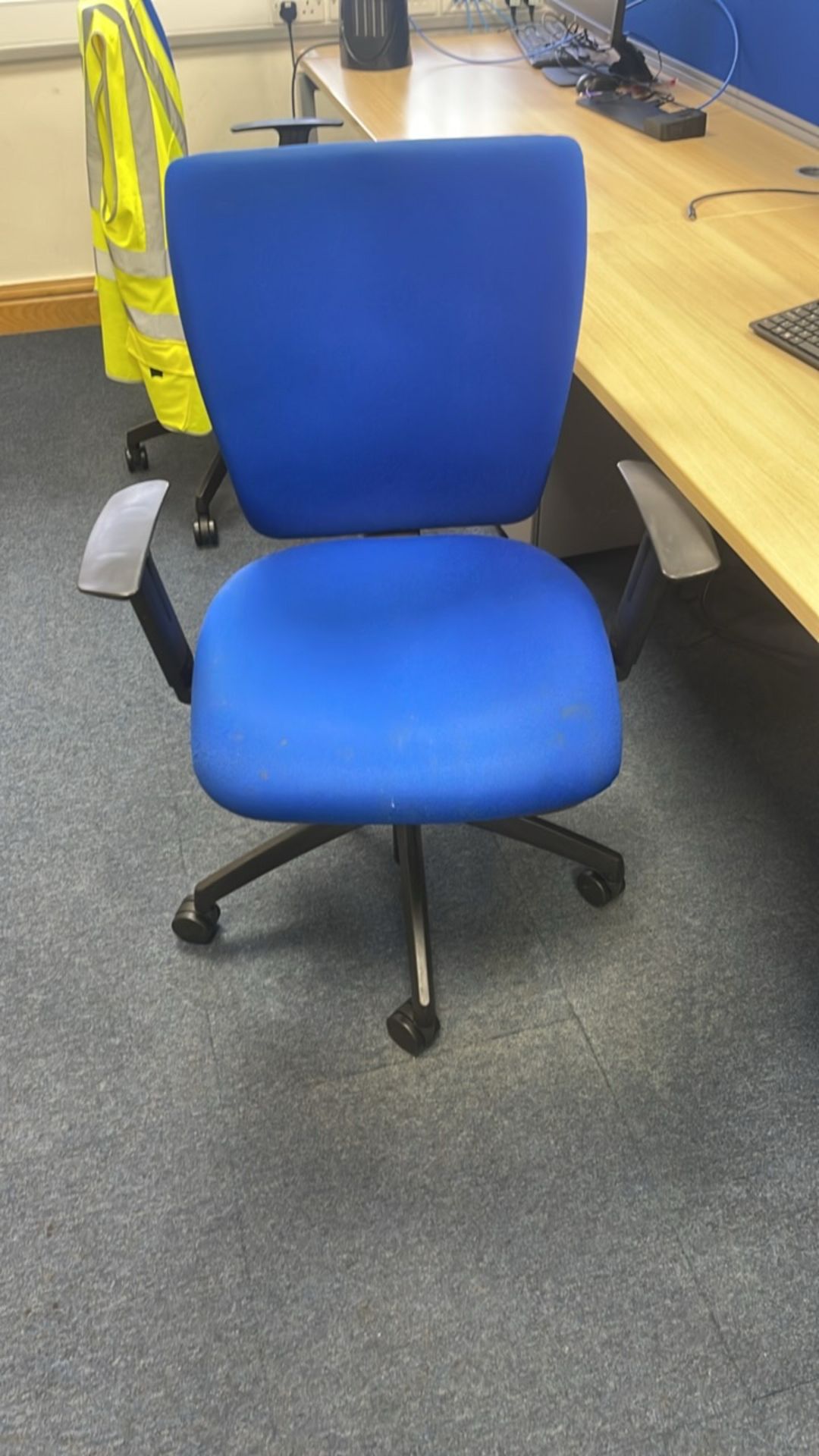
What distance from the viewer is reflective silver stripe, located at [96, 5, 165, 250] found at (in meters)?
1.75

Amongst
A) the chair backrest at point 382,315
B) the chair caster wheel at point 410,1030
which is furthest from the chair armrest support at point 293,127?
the chair caster wheel at point 410,1030

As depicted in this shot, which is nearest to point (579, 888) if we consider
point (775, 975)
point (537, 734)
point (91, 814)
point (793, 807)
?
point (775, 975)

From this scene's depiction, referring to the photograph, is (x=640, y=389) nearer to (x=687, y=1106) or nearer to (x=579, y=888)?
(x=579, y=888)

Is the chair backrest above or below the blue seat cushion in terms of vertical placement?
above

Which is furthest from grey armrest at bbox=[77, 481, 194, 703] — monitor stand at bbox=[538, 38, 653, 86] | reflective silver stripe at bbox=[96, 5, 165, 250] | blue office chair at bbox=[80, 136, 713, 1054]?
monitor stand at bbox=[538, 38, 653, 86]

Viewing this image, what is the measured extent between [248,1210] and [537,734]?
0.67m

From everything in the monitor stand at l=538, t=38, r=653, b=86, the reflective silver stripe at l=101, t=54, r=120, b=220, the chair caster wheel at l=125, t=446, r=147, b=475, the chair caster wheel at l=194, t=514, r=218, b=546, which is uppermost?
the monitor stand at l=538, t=38, r=653, b=86

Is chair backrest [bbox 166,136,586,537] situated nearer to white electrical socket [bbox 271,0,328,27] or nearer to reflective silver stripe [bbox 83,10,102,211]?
reflective silver stripe [bbox 83,10,102,211]

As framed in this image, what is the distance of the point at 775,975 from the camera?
1.42m

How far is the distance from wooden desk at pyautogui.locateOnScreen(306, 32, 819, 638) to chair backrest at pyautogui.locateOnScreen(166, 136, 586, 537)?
0.23 feet

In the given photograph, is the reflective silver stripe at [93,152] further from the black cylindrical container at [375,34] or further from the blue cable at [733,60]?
the blue cable at [733,60]

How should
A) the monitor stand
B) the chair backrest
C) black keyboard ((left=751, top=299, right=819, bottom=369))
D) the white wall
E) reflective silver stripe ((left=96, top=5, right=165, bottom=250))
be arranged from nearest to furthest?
the chair backrest → black keyboard ((left=751, top=299, right=819, bottom=369)) → reflective silver stripe ((left=96, top=5, right=165, bottom=250)) → the monitor stand → the white wall

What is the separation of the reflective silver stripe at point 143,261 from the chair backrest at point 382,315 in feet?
2.89

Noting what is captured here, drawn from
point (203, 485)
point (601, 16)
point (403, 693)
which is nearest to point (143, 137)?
point (203, 485)
